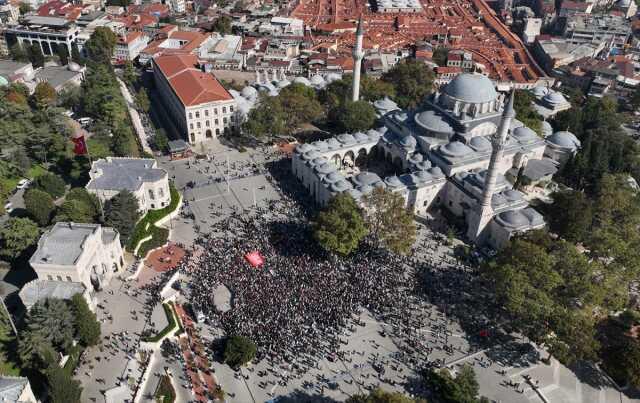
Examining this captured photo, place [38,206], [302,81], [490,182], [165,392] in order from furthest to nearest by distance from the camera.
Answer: [302,81], [490,182], [38,206], [165,392]

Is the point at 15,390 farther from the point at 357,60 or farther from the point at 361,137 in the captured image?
the point at 357,60

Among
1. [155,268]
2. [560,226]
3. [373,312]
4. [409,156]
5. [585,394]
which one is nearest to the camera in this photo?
[585,394]

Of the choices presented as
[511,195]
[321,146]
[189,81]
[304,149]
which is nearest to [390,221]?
[511,195]

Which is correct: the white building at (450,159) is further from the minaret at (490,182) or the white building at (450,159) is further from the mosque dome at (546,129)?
the mosque dome at (546,129)

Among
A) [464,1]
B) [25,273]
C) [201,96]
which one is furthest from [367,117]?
[464,1]

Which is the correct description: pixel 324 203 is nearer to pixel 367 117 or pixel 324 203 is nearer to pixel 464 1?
pixel 367 117
